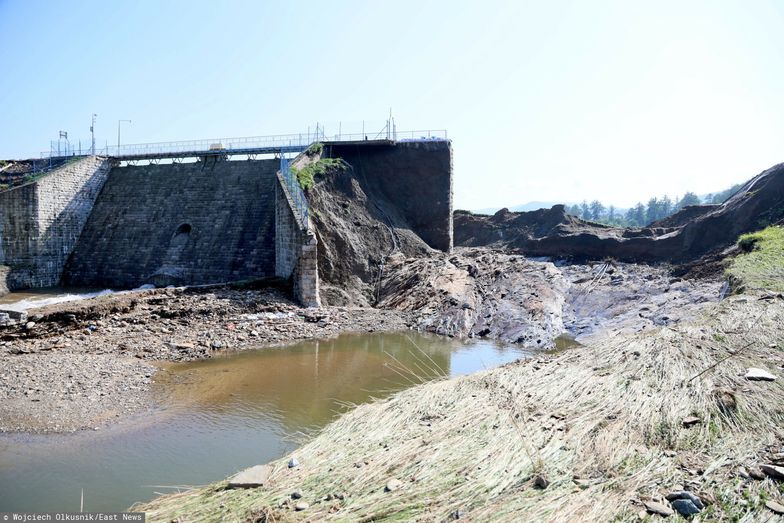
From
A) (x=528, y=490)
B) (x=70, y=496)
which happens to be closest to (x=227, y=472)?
→ (x=70, y=496)

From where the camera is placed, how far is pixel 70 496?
610 centimetres

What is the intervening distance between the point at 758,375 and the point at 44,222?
24225mm

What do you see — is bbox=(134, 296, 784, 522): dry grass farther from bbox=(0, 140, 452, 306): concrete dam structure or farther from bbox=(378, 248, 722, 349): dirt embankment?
bbox=(0, 140, 452, 306): concrete dam structure

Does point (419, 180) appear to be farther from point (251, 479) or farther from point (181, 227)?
point (251, 479)

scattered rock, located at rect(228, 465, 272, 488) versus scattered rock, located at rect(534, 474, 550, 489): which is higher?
scattered rock, located at rect(534, 474, 550, 489)

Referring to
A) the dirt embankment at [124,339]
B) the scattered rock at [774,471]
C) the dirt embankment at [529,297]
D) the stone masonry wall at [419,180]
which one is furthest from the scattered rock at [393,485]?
the stone masonry wall at [419,180]

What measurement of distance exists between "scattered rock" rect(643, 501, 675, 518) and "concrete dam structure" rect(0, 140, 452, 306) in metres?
14.3

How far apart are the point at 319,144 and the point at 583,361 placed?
17410 mm

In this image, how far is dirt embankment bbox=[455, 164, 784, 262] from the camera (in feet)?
70.1

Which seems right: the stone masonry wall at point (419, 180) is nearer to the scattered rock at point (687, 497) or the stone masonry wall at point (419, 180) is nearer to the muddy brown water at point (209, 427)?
the muddy brown water at point (209, 427)

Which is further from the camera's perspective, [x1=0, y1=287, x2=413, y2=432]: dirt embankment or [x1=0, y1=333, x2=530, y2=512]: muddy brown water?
[x1=0, y1=287, x2=413, y2=432]: dirt embankment

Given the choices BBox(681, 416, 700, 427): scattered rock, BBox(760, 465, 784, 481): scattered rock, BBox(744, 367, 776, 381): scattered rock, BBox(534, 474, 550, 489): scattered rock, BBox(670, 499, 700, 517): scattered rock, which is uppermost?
BBox(744, 367, 776, 381): scattered rock

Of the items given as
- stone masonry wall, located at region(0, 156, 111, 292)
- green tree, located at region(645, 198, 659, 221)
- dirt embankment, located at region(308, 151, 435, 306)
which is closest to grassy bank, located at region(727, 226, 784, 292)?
dirt embankment, located at region(308, 151, 435, 306)

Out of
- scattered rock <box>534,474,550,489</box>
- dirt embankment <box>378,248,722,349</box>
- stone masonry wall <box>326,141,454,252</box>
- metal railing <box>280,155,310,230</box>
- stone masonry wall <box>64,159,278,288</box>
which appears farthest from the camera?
stone masonry wall <box>326,141,454,252</box>
